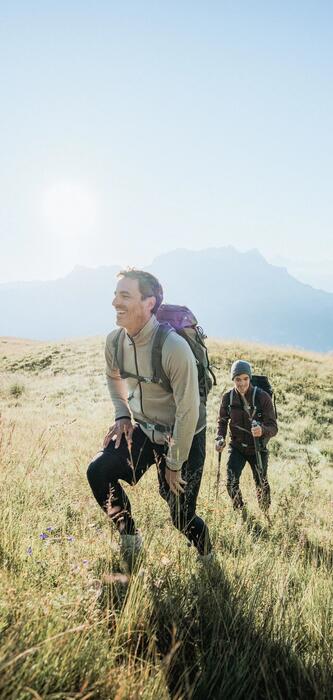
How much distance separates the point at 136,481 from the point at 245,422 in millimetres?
3560

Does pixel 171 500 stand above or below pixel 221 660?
above

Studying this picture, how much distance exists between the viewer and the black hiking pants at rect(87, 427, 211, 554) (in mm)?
3242

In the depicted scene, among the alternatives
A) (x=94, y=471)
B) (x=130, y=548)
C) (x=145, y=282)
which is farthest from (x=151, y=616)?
(x=145, y=282)

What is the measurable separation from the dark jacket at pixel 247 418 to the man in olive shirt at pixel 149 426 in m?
2.77

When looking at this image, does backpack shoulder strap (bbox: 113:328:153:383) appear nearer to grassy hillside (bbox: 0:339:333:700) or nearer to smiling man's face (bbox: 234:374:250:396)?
grassy hillside (bbox: 0:339:333:700)

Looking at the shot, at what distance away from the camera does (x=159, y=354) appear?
335cm

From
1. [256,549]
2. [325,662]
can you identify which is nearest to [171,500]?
[256,549]

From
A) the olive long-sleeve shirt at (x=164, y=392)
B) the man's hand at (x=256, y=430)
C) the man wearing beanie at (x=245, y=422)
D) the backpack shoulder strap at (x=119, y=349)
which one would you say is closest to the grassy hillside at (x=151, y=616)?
the olive long-sleeve shirt at (x=164, y=392)

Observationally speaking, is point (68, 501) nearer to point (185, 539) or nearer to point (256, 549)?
point (185, 539)

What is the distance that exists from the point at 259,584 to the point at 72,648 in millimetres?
1311

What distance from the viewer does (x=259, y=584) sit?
2.58 m

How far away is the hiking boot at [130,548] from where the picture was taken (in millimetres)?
2767

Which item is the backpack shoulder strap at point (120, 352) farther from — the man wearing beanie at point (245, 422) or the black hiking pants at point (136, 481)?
the man wearing beanie at point (245, 422)

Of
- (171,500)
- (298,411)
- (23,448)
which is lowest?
(298,411)
